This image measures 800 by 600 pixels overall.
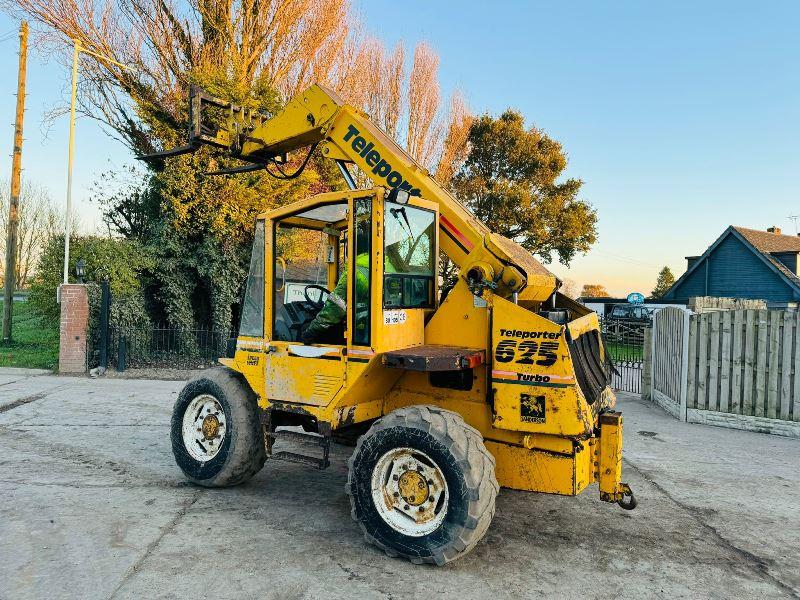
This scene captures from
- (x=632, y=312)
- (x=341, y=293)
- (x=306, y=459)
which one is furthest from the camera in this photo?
(x=632, y=312)

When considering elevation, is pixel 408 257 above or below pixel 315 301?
above

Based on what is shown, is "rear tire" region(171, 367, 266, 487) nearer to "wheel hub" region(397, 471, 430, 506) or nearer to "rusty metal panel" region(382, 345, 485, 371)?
"rusty metal panel" region(382, 345, 485, 371)

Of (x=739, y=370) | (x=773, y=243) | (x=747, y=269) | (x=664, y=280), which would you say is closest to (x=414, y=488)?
(x=739, y=370)

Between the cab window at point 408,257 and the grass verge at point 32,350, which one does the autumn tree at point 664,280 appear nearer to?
the grass verge at point 32,350

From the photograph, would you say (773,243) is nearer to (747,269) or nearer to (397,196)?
(747,269)

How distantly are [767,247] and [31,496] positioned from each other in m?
31.7

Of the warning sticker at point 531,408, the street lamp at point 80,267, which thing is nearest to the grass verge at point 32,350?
the street lamp at point 80,267

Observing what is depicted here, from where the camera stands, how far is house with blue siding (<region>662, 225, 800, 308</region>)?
2616 centimetres

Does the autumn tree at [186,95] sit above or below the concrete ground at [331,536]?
above

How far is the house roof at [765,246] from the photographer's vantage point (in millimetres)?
25859

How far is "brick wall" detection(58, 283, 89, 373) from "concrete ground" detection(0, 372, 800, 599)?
623 centimetres

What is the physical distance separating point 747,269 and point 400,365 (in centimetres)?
2930

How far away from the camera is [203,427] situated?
5.48 meters

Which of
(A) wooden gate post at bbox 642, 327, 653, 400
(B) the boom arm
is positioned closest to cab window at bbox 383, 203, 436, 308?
(B) the boom arm
